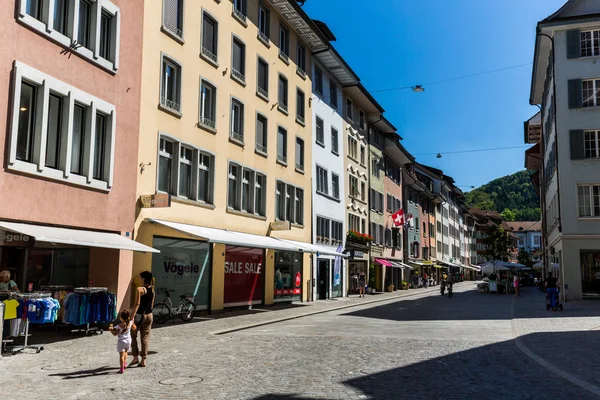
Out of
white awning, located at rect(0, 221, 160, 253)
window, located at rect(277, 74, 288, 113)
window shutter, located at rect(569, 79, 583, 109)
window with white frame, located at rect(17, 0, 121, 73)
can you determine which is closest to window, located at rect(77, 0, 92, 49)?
window with white frame, located at rect(17, 0, 121, 73)

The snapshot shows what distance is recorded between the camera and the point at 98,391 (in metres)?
8.20

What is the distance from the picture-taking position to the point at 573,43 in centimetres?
3331

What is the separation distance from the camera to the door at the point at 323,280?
3462cm

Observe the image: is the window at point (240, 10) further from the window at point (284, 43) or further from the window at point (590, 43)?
the window at point (590, 43)

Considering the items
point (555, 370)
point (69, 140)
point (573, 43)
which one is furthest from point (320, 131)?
point (555, 370)

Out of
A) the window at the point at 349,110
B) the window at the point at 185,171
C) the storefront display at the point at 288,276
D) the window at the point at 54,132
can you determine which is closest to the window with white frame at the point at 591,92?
the window at the point at 349,110

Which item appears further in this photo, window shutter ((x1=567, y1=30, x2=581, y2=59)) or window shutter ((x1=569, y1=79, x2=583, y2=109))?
window shutter ((x1=567, y1=30, x2=581, y2=59))

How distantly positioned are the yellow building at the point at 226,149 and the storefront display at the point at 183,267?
0.05 metres

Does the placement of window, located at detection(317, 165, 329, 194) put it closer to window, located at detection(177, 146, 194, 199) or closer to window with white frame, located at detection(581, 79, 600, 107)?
window, located at detection(177, 146, 194, 199)

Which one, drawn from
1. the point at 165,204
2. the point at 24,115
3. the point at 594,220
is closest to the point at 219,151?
the point at 165,204

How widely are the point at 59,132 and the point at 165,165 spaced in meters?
5.40

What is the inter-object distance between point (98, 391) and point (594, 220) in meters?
30.4

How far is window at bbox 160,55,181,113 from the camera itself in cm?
2028

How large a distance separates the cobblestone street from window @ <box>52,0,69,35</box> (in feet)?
26.4
